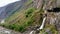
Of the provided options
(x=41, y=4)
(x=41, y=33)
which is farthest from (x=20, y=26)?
(x=41, y=33)

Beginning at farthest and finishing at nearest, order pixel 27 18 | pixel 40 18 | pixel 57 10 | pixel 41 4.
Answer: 1. pixel 27 18
2. pixel 41 4
3. pixel 40 18
4. pixel 57 10

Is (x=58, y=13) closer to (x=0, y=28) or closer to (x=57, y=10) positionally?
(x=57, y=10)

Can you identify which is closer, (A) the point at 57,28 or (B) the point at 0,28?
(A) the point at 57,28

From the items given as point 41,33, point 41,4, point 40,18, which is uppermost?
point 41,4

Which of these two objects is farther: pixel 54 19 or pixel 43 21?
pixel 43 21

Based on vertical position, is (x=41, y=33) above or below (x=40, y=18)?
below

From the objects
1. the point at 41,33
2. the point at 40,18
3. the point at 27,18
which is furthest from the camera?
the point at 27,18

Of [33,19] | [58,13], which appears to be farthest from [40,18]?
[58,13]

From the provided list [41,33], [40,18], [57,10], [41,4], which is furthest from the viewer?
[41,4]

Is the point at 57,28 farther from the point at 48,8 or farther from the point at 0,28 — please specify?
the point at 0,28
